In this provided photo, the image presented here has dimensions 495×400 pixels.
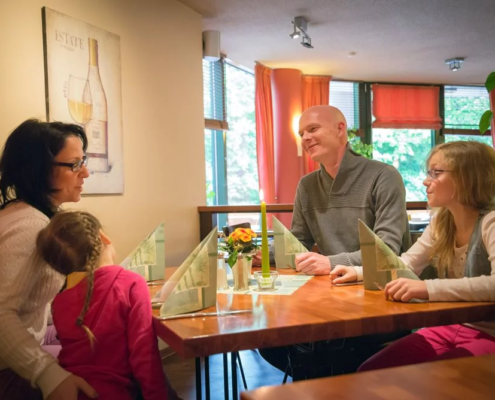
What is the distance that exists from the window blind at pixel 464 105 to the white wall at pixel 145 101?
16.0 feet

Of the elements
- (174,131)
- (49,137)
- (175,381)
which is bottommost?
(175,381)

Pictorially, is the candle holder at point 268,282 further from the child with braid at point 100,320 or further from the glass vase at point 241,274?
the child with braid at point 100,320

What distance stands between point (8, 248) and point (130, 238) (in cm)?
203

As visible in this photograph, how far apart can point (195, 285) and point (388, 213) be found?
0.98 meters

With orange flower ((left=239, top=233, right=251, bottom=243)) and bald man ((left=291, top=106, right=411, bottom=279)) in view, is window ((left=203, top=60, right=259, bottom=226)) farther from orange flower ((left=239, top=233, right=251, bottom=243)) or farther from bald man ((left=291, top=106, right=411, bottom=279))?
orange flower ((left=239, top=233, right=251, bottom=243))

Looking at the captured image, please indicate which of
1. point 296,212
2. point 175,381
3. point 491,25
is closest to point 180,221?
point 175,381

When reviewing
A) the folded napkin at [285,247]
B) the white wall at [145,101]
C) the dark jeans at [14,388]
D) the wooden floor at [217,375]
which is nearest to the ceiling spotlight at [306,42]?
the white wall at [145,101]

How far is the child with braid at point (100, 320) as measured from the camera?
115cm

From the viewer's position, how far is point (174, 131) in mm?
3795

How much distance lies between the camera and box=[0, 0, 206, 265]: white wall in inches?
94.1

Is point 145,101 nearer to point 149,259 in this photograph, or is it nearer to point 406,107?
point 149,259

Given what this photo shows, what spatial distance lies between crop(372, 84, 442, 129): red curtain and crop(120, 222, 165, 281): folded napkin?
594 cm

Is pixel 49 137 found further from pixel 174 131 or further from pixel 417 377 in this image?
pixel 174 131

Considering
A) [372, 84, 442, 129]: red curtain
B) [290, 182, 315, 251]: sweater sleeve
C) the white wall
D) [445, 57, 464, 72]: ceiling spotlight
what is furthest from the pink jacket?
[372, 84, 442, 129]: red curtain
